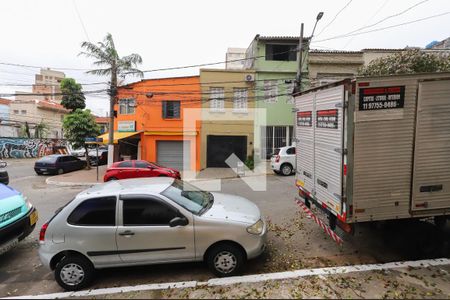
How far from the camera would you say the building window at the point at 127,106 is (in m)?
18.6

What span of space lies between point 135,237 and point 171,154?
1455cm

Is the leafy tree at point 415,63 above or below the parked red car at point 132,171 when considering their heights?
above

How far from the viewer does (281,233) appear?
18.7ft

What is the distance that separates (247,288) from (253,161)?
14.0 meters

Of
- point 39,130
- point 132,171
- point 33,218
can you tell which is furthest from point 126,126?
point 39,130

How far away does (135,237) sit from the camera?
3908 mm

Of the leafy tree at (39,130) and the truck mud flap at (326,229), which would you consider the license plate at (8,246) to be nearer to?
the truck mud flap at (326,229)

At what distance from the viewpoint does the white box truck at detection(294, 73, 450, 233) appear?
3793 mm

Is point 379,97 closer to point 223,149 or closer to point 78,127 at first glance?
point 223,149

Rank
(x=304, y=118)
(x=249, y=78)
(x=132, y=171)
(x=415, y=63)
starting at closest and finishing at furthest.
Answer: (x=304, y=118) < (x=415, y=63) < (x=132, y=171) < (x=249, y=78)

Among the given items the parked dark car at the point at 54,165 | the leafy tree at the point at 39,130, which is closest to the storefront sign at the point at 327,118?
the parked dark car at the point at 54,165

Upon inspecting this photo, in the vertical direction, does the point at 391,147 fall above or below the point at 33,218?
above

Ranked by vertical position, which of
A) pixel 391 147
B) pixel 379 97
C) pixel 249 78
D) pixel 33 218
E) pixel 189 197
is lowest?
pixel 33 218

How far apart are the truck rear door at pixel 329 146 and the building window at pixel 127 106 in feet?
53.4
